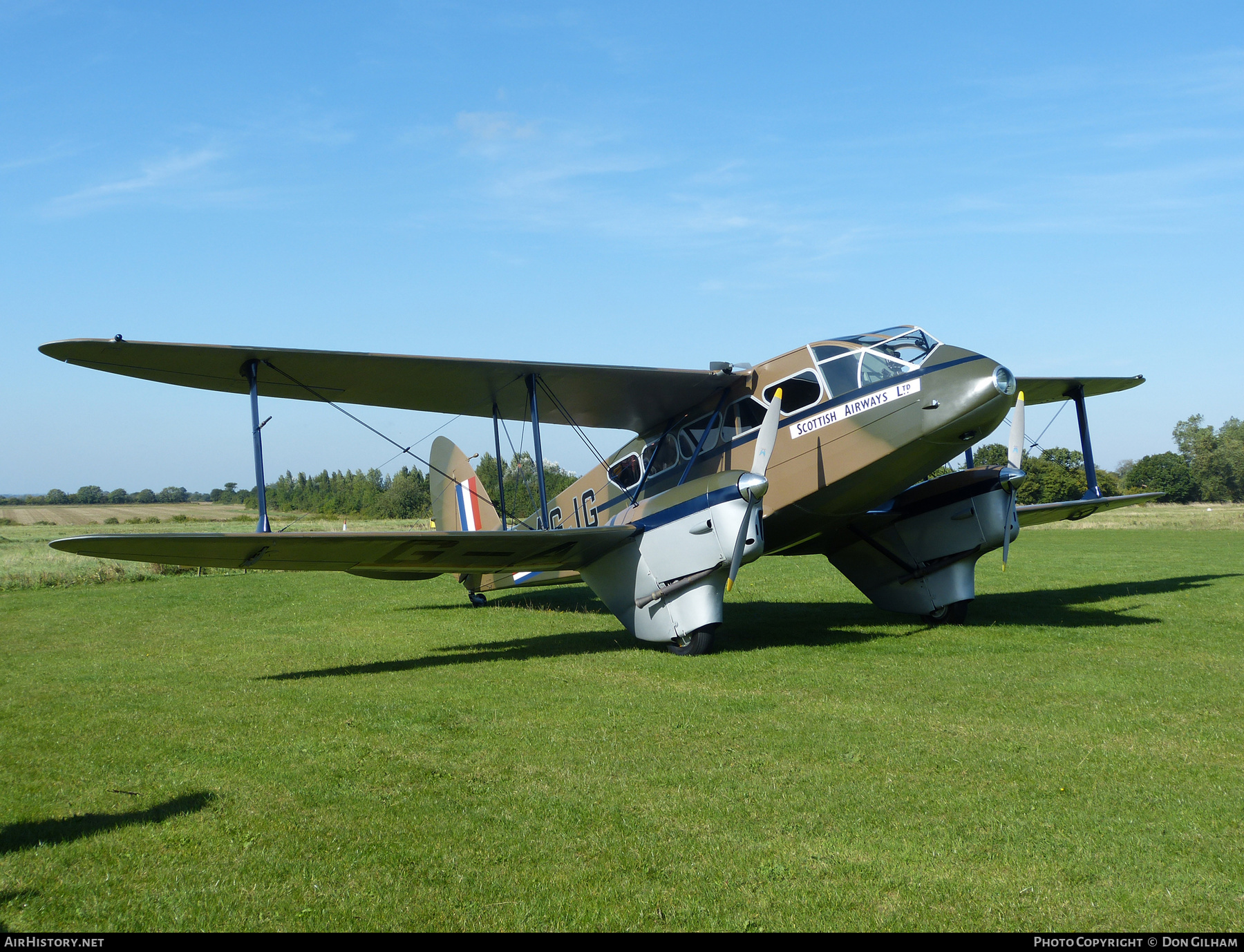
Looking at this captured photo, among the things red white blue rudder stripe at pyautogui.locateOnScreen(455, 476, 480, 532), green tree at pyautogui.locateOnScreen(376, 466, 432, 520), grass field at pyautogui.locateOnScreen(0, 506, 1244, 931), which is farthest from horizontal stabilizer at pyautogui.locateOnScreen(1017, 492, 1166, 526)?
green tree at pyautogui.locateOnScreen(376, 466, 432, 520)

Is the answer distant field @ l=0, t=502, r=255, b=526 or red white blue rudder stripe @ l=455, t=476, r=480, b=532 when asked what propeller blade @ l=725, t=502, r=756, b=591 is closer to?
red white blue rudder stripe @ l=455, t=476, r=480, b=532

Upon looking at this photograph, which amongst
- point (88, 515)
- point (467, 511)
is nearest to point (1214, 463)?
point (467, 511)

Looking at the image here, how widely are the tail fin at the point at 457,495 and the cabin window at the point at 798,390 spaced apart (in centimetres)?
712

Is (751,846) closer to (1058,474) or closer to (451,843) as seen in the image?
(451,843)

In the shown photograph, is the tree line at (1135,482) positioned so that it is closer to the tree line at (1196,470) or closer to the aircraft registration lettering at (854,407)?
the tree line at (1196,470)

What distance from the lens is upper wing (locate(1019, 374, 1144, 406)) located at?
15.7 m

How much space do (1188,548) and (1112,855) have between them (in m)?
31.6

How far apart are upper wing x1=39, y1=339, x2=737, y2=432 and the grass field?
3850mm

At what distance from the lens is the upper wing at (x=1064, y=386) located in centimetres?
1570

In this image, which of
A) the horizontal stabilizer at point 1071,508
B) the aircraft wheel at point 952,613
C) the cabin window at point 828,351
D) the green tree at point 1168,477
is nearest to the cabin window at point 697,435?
the cabin window at point 828,351

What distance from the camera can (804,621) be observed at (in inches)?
597

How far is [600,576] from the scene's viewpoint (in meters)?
12.7

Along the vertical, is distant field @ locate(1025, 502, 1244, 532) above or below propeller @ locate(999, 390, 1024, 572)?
below
